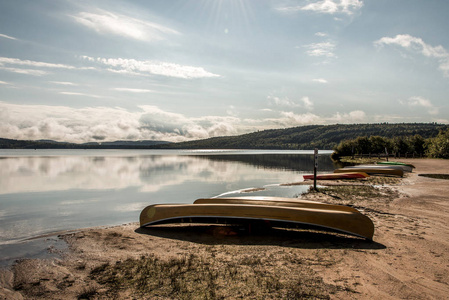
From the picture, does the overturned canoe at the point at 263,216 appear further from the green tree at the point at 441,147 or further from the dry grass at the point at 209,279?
the green tree at the point at 441,147

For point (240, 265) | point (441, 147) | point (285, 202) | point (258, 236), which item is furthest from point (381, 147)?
point (240, 265)

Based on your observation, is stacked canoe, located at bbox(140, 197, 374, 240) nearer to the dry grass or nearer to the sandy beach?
the sandy beach

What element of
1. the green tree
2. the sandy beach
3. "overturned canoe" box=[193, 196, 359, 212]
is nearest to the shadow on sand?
the sandy beach

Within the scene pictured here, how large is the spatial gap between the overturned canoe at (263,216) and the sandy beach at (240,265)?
0.28 metres

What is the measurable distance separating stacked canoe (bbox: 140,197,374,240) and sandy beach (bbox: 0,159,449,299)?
28 cm

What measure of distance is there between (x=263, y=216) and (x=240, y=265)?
2.35 m

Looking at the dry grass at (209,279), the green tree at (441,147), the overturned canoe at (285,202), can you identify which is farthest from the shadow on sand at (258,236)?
the green tree at (441,147)

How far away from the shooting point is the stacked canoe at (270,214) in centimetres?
662

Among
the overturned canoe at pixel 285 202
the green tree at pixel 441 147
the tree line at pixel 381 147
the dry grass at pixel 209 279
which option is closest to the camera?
the dry grass at pixel 209 279

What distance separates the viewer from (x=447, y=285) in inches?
167

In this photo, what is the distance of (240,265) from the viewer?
5164 mm

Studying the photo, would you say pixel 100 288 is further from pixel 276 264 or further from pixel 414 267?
pixel 414 267

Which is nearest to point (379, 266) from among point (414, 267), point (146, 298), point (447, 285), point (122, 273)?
point (414, 267)

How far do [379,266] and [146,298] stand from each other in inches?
149
